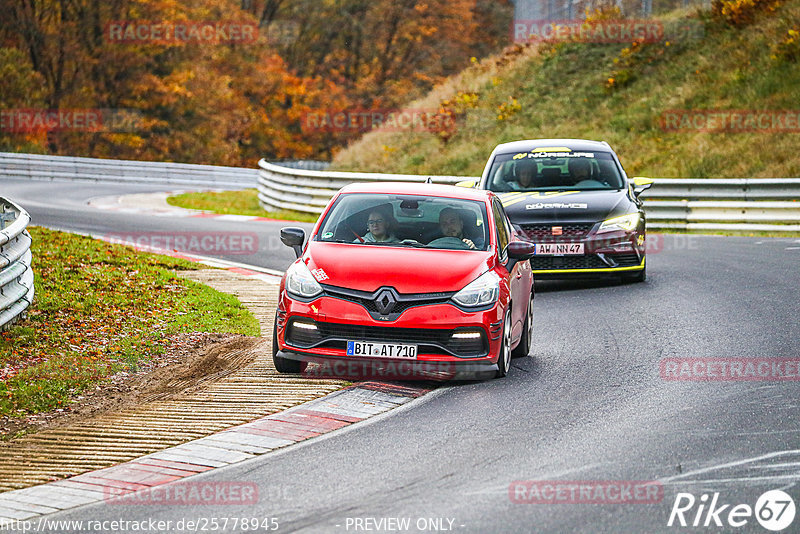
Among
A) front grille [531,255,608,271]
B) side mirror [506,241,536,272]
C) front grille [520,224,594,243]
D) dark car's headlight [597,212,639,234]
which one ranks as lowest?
front grille [531,255,608,271]

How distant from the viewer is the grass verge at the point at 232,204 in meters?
26.5

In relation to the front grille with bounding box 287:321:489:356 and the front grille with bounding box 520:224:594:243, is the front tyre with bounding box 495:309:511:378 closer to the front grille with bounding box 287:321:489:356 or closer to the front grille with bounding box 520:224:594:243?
the front grille with bounding box 287:321:489:356

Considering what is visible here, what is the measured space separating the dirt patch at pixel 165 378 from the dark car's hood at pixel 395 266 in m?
1.28

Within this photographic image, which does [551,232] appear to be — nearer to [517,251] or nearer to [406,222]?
[517,251]

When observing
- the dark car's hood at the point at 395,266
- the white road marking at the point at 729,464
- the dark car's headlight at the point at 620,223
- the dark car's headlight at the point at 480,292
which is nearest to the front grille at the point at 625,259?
the dark car's headlight at the point at 620,223

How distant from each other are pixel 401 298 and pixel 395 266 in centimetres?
38

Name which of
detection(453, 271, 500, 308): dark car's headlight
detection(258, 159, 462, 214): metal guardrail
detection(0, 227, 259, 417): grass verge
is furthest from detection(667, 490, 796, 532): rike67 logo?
detection(258, 159, 462, 214): metal guardrail

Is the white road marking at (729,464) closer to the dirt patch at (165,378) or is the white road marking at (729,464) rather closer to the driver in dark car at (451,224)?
the driver in dark car at (451,224)

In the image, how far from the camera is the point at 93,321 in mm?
11617

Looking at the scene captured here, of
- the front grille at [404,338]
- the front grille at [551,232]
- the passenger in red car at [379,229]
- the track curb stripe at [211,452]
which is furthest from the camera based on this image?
the front grille at [551,232]

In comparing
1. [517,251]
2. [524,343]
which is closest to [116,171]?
[524,343]

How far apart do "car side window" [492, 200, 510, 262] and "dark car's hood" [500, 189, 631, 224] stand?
11.2 feet

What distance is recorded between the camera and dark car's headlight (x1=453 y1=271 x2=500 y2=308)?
29.3 ft

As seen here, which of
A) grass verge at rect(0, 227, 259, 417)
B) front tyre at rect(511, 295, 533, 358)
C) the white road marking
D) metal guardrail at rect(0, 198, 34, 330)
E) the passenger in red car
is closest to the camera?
the white road marking
